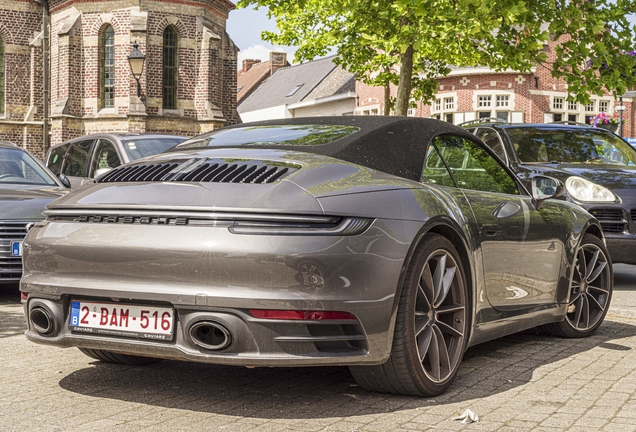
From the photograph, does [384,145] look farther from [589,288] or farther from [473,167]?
[589,288]

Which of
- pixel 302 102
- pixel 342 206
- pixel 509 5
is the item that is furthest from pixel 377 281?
pixel 302 102

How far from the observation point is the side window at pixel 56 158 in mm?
13422

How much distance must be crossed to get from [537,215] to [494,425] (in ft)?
6.73

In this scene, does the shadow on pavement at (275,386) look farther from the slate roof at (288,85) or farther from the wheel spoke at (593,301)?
the slate roof at (288,85)

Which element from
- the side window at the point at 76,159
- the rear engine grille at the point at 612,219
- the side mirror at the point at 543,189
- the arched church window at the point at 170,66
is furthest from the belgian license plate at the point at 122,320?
the arched church window at the point at 170,66

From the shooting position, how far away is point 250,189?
3.98 metres

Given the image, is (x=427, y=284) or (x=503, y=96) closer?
(x=427, y=284)

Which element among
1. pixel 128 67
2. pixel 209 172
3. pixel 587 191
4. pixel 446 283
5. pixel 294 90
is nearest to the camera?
pixel 209 172

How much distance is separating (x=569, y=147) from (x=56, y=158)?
756 centimetres

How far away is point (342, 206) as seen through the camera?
3975 mm

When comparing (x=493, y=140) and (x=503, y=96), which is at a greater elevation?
(x=503, y=96)

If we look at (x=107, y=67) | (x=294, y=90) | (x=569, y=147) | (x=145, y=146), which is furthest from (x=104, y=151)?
(x=294, y=90)

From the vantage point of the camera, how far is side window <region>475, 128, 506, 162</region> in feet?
35.2

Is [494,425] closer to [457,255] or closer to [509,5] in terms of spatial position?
[457,255]
